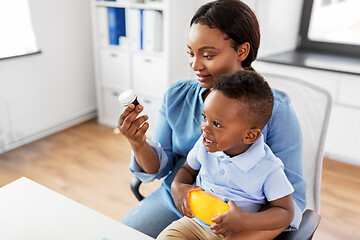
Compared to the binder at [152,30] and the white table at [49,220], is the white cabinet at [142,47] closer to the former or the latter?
the binder at [152,30]

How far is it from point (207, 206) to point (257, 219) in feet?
0.43

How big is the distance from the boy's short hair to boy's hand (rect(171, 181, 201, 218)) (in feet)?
0.84

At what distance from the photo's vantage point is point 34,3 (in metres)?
2.74

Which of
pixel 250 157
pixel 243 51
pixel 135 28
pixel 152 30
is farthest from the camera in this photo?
pixel 135 28

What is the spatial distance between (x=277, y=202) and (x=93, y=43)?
2.79 metres

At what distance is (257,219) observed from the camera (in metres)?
0.82

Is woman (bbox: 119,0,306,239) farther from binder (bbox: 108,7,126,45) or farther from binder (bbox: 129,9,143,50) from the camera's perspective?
binder (bbox: 108,7,126,45)

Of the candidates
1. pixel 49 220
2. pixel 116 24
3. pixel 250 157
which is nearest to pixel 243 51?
pixel 250 157

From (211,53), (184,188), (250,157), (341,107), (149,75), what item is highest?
(211,53)

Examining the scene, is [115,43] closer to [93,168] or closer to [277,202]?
[93,168]

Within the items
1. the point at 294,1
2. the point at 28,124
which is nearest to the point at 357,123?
the point at 294,1

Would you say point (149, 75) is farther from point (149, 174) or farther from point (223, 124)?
point (223, 124)

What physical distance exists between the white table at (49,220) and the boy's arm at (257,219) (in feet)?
0.69

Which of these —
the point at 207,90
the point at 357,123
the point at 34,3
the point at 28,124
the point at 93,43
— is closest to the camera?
the point at 207,90
